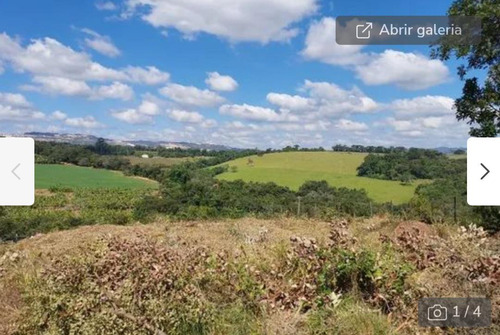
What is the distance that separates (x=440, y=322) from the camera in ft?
10.2

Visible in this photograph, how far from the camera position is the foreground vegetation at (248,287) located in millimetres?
3223

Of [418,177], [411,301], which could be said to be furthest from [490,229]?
[418,177]

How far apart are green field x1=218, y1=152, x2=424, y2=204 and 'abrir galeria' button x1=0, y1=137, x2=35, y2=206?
3679 cm

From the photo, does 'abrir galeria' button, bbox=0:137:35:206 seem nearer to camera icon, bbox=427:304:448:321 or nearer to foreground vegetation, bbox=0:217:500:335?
foreground vegetation, bbox=0:217:500:335

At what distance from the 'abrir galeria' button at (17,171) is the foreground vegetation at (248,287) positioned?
1.41m

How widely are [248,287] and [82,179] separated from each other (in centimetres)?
7708

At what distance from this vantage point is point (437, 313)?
3.26m

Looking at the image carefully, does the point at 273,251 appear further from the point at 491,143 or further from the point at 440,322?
the point at 491,143

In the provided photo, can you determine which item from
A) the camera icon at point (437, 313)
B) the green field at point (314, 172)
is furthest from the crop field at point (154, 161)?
the camera icon at point (437, 313)

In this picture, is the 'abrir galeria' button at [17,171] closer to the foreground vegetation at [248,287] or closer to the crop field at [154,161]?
the foreground vegetation at [248,287]

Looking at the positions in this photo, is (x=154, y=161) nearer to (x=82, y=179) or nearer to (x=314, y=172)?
(x=82, y=179)

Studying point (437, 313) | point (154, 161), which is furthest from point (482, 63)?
point (154, 161)

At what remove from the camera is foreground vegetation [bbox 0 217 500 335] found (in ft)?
10.6

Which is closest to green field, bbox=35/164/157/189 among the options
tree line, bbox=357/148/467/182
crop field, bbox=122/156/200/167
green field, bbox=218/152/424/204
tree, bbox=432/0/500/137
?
crop field, bbox=122/156/200/167
